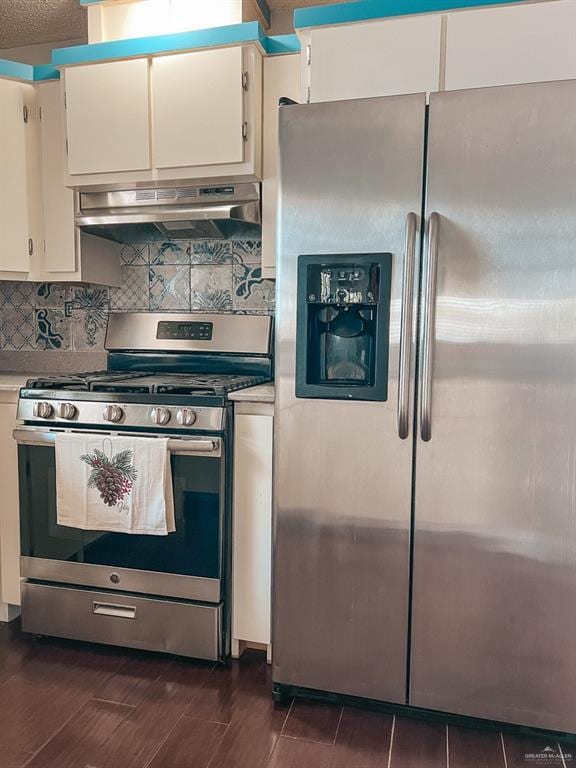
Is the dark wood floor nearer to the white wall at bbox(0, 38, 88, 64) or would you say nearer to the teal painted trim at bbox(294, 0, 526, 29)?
the teal painted trim at bbox(294, 0, 526, 29)

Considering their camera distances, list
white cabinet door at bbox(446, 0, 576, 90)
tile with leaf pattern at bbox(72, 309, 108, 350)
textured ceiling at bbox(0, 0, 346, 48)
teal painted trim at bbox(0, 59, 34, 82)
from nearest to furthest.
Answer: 1. white cabinet door at bbox(446, 0, 576, 90)
2. teal painted trim at bbox(0, 59, 34, 82)
3. textured ceiling at bbox(0, 0, 346, 48)
4. tile with leaf pattern at bbox(72, 309, 108, 350)

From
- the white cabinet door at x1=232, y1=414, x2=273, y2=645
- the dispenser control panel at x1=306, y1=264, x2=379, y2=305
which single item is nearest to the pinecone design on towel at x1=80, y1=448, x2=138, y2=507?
the white cabinet door at x1=232, y1=414, x2=273, y2=645

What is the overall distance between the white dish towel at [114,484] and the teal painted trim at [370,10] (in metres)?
1.47

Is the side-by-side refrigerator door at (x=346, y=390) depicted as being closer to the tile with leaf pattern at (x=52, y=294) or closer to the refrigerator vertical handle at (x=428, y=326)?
the refrigerator vertical handle at (x=428, y=326)

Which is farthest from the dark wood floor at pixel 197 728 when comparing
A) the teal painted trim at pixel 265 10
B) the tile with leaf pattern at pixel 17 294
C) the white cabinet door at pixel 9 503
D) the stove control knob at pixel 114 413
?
the teal painted trim at pixel 265 10

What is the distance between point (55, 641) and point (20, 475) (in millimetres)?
628

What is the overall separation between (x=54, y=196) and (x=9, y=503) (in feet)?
4.11

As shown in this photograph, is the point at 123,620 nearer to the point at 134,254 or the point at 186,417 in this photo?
the point at 186,417

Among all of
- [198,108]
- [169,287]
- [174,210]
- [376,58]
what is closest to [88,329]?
[169,287]

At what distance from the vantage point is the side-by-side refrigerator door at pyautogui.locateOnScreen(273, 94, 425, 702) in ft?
5.19

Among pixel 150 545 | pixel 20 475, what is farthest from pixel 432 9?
pixel 20 475

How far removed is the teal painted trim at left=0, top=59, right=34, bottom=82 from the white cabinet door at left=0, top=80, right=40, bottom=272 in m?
0.03

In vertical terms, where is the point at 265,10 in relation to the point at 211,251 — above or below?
above

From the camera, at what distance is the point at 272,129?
217 cm
